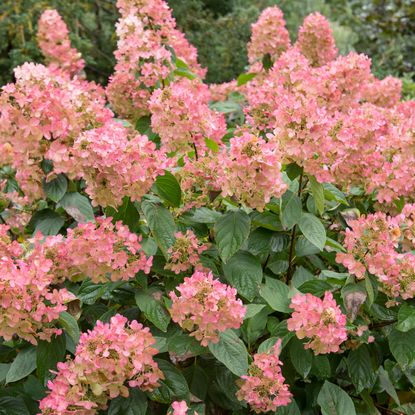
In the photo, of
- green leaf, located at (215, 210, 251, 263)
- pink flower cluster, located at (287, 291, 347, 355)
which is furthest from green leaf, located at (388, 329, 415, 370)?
green leaf, located at (215, 210, 251, 263)

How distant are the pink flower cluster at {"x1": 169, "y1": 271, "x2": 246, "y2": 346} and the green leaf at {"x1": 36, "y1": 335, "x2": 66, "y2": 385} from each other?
0.31 metres

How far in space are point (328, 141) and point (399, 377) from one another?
99cm

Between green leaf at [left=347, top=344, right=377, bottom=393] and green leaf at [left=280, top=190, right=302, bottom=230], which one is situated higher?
green leaf at [left=280, top=190, right=302, bottom=230]

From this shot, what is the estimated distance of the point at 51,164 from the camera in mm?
1936

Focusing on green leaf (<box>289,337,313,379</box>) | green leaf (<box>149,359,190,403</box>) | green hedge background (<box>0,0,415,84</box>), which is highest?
green leaf (<box>149,359,190,403</box>)

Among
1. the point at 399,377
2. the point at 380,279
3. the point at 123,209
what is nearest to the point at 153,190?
the point at 123,209

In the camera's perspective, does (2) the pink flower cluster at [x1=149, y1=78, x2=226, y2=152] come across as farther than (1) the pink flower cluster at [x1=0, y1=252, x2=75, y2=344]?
Yes

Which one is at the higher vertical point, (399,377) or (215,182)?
(215,182)

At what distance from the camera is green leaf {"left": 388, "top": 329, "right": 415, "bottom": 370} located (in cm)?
A: 178

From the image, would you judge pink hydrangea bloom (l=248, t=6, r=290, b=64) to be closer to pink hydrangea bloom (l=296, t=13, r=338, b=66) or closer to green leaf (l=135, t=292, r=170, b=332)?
pink hydrangea bloom (l=296, t=13, r=338, b=66)

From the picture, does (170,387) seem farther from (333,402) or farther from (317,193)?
(317,193)

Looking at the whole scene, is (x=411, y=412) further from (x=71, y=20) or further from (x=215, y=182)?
(x=71, y=20)

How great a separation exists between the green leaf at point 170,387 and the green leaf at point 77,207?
0.52 m

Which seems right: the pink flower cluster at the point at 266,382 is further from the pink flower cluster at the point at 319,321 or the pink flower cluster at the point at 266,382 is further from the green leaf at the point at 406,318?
the green leaf at the point at 406,318
